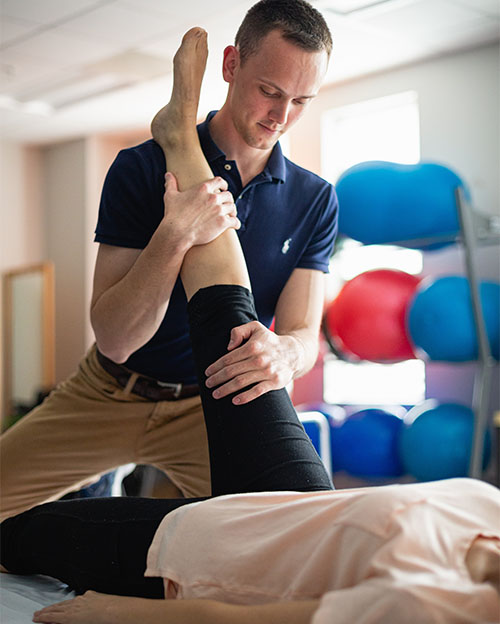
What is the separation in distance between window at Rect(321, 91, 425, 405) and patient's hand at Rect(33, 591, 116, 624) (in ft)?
10.3

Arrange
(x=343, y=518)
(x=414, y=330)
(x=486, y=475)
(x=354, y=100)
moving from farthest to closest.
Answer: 1. (x=354, y=100)
2. (x=486, y=475)
3. (x=414, y=330)
4. (x=343, y=518)

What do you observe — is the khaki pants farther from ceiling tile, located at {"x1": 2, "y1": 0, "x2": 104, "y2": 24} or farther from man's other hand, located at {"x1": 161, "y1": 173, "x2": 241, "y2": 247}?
ceiling tile, located at {"x1": 2, "y1": 0, "x2": 104, "y2": 24}

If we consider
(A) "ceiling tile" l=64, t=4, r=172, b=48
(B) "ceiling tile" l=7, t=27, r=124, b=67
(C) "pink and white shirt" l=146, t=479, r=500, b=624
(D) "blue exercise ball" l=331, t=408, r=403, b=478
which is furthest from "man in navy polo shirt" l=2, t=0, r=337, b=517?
(B) "ceiling tile" l=7, t=27, r=124, b=67

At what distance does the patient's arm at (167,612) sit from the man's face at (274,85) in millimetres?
906

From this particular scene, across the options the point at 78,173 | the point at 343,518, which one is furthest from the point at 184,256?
the point at 78,173

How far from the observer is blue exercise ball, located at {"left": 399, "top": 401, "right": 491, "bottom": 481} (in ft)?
11.0

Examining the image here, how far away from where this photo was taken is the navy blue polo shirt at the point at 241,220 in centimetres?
155

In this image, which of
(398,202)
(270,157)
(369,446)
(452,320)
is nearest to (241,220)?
(270,157)

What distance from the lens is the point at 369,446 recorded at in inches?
144

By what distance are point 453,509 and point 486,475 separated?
3061 mm

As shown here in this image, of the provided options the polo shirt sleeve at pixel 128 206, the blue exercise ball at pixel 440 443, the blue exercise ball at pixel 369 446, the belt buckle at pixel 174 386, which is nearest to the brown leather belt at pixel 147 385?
the belt buckle at pixel 174 386

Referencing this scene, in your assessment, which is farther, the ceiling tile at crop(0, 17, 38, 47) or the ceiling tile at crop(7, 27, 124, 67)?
the ceiling tile at crop(7, 27, 124, 67)

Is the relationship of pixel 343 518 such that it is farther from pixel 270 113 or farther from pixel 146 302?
pixel 270 113

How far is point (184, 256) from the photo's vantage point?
4.60 ft
